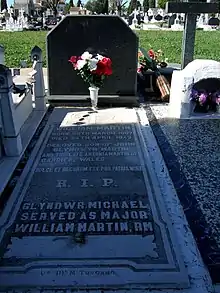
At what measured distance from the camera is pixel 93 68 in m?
6.59

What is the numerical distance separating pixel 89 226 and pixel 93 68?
13.4ft

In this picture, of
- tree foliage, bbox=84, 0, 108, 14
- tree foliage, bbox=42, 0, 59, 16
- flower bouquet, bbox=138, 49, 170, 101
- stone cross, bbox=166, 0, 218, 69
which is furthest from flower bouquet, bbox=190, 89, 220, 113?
tree foliage, bbox=42, 0, 59, 16

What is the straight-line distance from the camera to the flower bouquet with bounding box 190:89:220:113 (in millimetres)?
6168

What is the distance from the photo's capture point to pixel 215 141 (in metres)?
5.18

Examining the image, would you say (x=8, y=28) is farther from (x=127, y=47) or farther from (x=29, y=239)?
(x=29, y=239)

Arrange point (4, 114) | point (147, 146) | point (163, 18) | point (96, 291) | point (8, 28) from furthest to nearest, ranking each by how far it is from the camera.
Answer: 1. point (163, 18)
2. point (8, 28)
3. point (147, 146)
4. point (4, 114)
5. point (96, 291)

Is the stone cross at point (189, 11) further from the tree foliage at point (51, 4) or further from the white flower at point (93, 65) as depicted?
the tree foliage at point (51, 4)

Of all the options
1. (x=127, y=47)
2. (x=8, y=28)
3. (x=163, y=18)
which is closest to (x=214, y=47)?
(x=127, y=47)

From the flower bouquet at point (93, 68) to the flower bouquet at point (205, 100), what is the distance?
159cm

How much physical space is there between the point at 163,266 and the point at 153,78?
6.10 metres

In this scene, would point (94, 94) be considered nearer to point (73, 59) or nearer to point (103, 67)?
point (103, 67)

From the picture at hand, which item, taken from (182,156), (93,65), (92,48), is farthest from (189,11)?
(182,156)

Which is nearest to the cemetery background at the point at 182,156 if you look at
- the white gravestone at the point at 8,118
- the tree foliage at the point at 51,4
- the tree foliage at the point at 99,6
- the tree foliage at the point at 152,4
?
the white gravestone at the point at 8,118

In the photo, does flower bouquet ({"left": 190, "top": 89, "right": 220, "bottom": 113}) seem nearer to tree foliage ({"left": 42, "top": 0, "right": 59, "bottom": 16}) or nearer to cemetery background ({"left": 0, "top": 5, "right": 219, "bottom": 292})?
cemetery background ({"left": 0, "top": 5, "right": 219, "bottom": 292})
